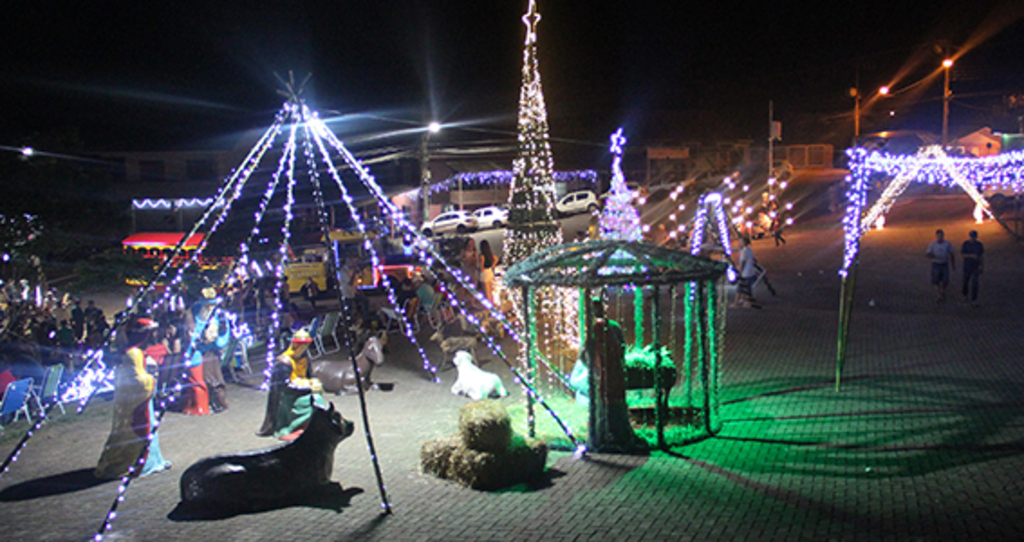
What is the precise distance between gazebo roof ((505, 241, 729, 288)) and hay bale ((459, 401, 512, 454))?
1.61 metres

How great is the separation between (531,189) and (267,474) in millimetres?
8935

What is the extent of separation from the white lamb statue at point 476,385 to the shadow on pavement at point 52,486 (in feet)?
15.6

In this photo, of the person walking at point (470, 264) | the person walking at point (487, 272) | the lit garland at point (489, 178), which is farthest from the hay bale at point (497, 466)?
the lit garland at point (489, 178)

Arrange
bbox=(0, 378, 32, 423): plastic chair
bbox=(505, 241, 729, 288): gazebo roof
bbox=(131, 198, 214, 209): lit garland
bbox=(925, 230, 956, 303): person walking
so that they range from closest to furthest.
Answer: bbox=(505, 241, 729, 288): gazebo roof < bbox=(0, 378, 32, 423): plastic chair < bbox=(925, 230, 956, 303): person walking < bbox=(131, 198, 214, 209): lit garland

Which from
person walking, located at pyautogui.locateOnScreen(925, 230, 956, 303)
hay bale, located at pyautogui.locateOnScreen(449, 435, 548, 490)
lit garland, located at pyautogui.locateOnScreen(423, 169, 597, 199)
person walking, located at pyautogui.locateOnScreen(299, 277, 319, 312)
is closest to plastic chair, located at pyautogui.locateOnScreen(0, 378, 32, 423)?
hay bale, located at pyautogui.locateOnScreen(449, 435, 548, 490)

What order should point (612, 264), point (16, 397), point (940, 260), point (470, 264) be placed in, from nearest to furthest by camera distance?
point (612, 264) → point (16, 397) → point (940, 260) → point (470, 264)

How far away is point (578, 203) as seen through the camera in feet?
118

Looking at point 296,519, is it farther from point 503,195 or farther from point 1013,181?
point 503,195

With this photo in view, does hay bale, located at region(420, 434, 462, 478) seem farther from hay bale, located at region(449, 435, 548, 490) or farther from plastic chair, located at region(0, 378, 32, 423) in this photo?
plastic chair, located at region(0, 378, 32, 423)

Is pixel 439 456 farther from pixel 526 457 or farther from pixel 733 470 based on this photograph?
pixel 733 470

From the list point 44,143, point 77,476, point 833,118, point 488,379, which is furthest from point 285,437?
point 833,118

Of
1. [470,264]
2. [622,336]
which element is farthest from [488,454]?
[470,264]

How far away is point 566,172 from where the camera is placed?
43.1m

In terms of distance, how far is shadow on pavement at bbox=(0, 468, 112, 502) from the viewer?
705 centimetres
